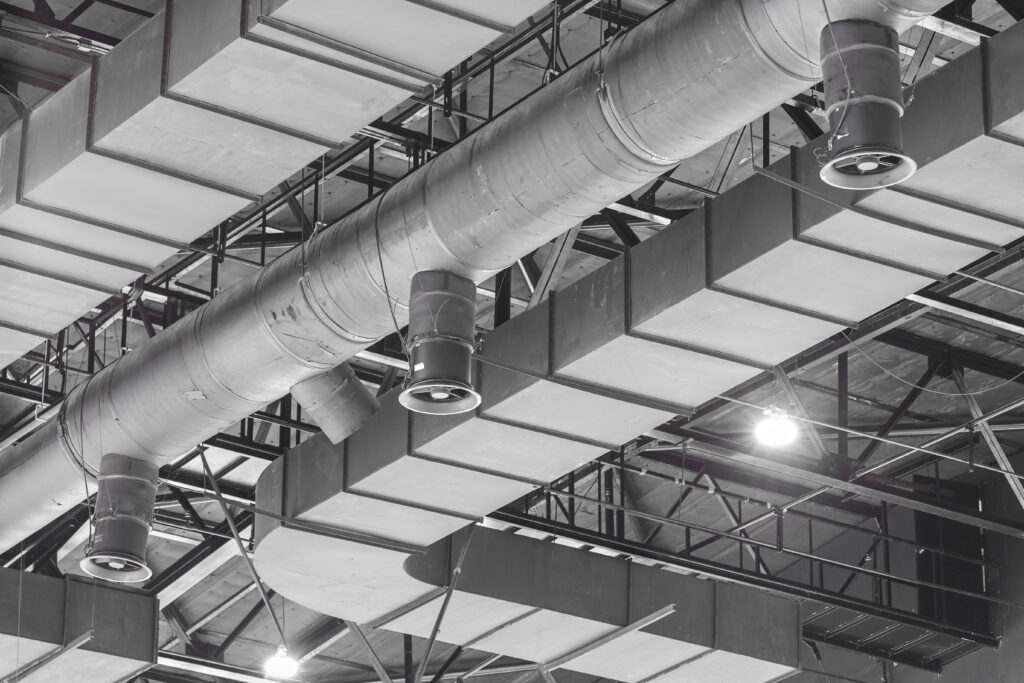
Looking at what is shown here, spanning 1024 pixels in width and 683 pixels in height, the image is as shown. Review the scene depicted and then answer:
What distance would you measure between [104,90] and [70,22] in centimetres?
331

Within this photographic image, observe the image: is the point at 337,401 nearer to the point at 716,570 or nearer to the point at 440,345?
the point at 440,345

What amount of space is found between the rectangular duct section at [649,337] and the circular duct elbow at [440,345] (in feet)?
5.43

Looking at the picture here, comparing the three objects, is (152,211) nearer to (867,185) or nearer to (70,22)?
(70,22)

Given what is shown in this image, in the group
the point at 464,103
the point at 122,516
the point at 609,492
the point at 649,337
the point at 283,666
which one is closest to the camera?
the point at 649,337

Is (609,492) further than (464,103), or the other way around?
(609,492)

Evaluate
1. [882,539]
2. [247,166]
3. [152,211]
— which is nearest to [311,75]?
[247,166]

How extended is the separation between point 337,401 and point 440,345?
338 cm

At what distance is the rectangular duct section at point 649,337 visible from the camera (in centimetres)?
1435

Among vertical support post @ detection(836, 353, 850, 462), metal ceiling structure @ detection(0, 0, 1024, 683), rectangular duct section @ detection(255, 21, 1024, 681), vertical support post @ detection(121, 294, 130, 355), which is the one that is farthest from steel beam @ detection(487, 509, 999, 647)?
vertical support post @ detection(121, 294, 130, 355)

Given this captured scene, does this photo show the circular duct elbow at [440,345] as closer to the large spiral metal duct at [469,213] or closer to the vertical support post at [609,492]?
the large spiral metal duct at [469,213]

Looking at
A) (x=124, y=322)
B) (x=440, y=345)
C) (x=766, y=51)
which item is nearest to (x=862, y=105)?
(x=766, y=51)

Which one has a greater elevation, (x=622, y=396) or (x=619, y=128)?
(x=619, y=128)

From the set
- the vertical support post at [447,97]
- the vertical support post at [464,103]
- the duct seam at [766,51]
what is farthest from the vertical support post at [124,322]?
the duct seam at [766,51]

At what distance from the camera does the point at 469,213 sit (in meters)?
15.3
